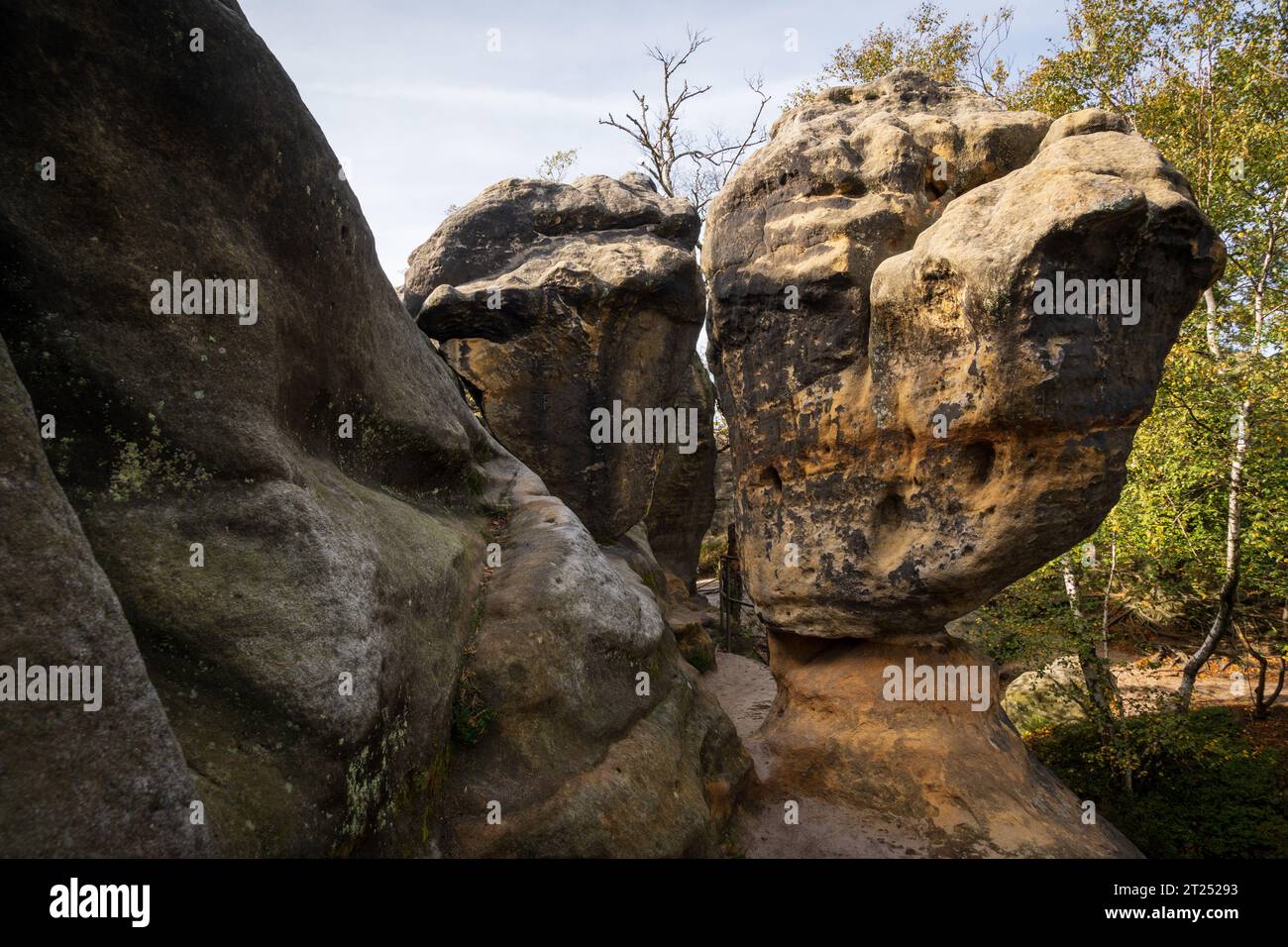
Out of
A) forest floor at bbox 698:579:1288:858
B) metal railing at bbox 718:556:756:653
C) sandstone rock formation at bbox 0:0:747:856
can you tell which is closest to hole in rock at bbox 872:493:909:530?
forest floor at bbox 698:579:1288:858

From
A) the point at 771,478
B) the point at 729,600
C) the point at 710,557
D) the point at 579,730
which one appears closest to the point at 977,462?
the point at 771,478

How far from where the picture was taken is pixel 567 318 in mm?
10031

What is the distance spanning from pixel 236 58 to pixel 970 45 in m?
19.7

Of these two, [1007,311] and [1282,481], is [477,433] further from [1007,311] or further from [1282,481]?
[1282,481]

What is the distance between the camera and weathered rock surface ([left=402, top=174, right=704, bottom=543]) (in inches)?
395

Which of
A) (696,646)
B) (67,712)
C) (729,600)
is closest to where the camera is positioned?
(67,712)

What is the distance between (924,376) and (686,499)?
998 cm

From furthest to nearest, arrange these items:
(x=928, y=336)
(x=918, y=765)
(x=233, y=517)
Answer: (x=918, y=765) → (x=928, y=336) → (x=233, y=517)

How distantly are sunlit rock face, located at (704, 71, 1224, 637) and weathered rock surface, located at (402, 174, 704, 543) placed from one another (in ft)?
6.84

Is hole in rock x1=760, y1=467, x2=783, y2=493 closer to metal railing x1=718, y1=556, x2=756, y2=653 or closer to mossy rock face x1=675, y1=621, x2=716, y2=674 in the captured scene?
mossy rock face x1=675, y1=621, x2=716, y2=674

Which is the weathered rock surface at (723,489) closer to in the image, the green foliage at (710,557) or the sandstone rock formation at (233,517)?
the green foliage at (710,557)

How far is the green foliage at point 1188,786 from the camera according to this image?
294 inches

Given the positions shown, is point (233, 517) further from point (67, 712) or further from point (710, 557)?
point (710, 557)
